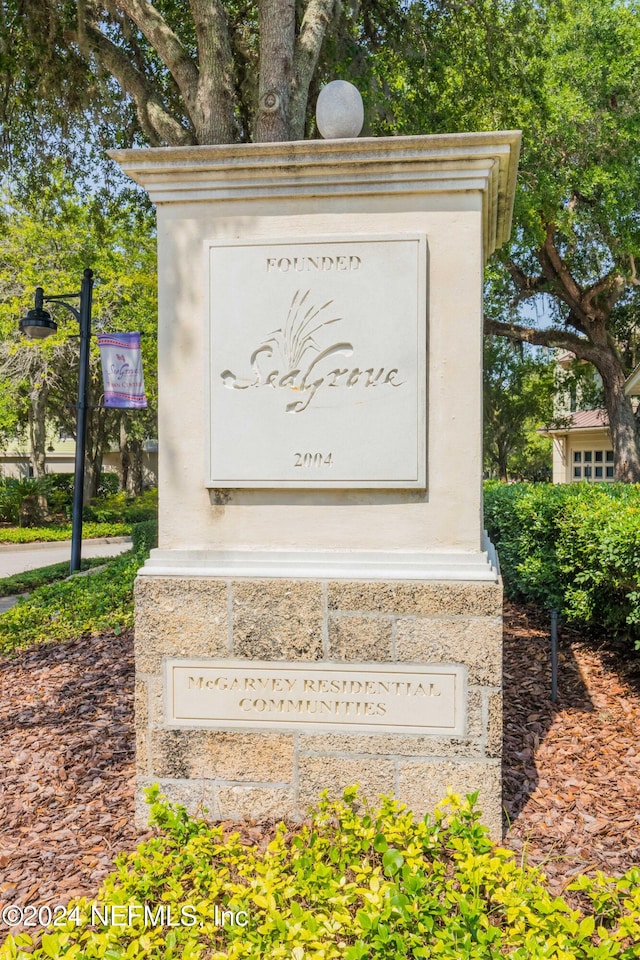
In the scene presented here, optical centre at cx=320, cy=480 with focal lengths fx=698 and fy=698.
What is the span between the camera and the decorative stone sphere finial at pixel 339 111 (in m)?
3.12

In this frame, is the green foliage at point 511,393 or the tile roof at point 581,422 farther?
the tile roof at point 581,422

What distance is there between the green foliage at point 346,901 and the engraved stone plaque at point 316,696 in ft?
1.09

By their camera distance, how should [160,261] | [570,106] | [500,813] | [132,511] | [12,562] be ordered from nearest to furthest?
[500,813] < [160,261] < [570,106] < [12,562] < [132,511]

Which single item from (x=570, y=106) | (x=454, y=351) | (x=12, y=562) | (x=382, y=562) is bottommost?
(x=12, y=562)

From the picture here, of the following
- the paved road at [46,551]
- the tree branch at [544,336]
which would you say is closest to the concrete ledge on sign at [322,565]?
the paved road at [46,551]

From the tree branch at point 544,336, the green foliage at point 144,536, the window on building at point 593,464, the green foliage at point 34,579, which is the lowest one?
the green foliage at point 34,579

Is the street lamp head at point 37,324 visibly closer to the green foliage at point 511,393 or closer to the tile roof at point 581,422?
the green foliage at point 511,393

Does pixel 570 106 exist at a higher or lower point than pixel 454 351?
higher

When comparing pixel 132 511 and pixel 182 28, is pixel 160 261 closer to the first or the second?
pixel 182 28

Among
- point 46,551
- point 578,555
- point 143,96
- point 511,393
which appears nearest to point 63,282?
point 46,551

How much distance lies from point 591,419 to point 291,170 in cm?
2840

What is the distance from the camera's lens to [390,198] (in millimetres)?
2992

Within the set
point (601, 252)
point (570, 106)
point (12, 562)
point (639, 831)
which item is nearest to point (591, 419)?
point (601, 252)

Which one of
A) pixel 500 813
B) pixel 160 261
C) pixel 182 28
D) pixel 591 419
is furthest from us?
pixel 591 419
